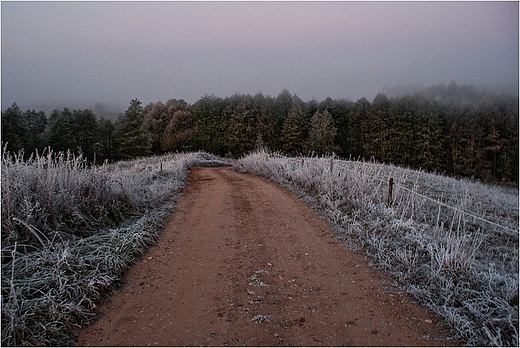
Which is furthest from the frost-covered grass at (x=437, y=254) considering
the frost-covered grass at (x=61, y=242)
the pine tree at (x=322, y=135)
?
the pine tree at (x=322, y=135)

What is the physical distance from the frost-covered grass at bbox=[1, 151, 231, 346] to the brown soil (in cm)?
25

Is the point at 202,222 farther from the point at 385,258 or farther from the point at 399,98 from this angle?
the point at 399,98

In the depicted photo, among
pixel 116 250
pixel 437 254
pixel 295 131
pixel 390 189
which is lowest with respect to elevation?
pixel 116 250

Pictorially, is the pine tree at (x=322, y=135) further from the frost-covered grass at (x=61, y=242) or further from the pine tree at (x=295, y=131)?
the frost-covered grass at (x=61, y=242)

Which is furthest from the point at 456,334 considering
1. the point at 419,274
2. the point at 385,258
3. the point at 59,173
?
the point at 59,173

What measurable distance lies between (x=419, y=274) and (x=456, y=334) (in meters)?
1.17

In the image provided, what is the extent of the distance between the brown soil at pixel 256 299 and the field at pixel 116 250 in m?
0.27

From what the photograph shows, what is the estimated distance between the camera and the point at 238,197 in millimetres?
9406

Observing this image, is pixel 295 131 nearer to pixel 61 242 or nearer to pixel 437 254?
pixel 437 254

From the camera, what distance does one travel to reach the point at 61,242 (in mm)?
4461

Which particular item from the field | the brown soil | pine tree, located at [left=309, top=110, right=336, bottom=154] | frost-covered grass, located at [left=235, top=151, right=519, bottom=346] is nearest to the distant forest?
pine tree, located at [left=309, top=110, right=336, bottom=154]

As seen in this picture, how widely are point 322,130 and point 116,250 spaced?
36.7 metres

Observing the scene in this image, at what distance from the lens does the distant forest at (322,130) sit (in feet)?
112

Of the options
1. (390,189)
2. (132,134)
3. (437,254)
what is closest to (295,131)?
(132,134)
